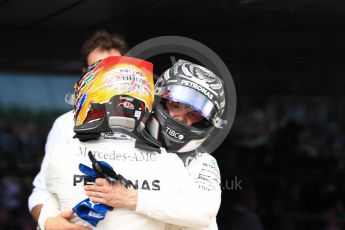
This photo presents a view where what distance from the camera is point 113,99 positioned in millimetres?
1939

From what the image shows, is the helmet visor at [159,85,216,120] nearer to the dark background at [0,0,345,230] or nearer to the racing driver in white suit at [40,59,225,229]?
the racing driver in white suit at [40,59,225,229]

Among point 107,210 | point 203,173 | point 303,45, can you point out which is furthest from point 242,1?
point 107,210

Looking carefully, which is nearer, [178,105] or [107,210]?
[107,210]

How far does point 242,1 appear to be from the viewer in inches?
145

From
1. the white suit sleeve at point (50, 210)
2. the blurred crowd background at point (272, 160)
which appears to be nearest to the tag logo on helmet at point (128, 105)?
the white suit sleeve at point (50, 210)

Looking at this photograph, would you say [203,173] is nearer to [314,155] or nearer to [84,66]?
[84,66]

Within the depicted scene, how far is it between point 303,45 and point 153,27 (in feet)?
3.57

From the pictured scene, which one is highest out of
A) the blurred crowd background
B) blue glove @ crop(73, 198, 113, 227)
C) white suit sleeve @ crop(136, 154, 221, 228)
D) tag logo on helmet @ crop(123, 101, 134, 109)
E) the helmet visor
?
the blurred crowd background

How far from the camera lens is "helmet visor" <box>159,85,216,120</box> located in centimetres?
210

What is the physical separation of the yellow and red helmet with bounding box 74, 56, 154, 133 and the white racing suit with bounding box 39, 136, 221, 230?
52mm

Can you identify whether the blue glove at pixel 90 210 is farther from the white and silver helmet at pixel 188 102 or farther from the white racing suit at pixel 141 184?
the white and silver helmet at pixel 188 102

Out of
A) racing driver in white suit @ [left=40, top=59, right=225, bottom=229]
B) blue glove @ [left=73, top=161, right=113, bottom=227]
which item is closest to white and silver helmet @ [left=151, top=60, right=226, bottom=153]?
racing driver in white suit @ [left=40, top=59, right=225, bottom=229]

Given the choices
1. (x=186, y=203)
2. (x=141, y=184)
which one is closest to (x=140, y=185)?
(x=141, y=184)

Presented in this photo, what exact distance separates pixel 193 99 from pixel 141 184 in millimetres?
330
